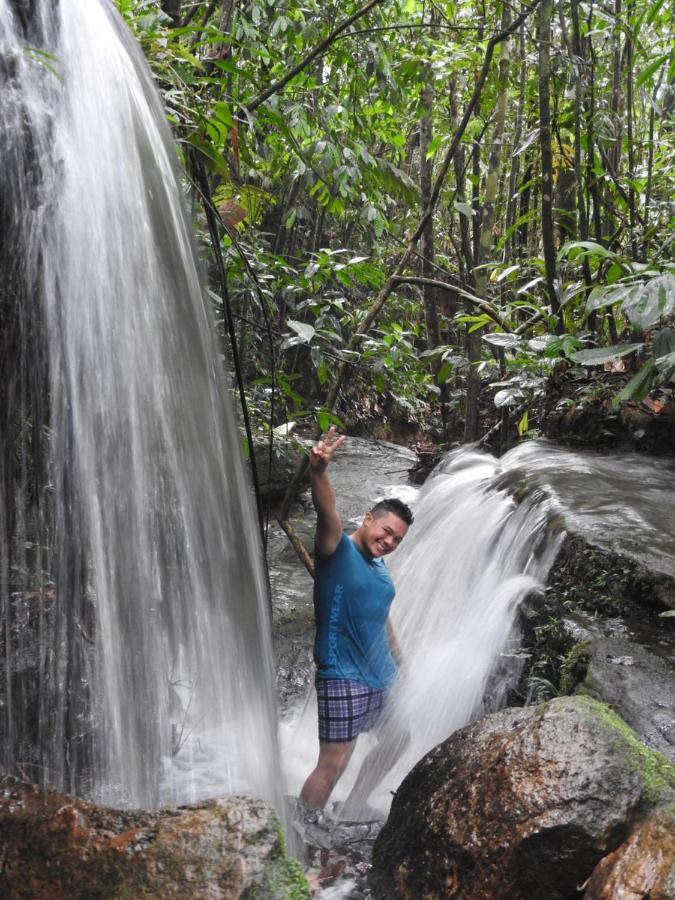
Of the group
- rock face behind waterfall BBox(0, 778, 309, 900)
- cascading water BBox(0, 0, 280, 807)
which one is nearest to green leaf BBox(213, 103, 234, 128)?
cascading water BBox(0, 0, 280, 807)

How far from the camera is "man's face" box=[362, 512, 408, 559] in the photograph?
397 centimetres

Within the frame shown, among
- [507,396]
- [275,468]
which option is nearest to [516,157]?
[507,396]

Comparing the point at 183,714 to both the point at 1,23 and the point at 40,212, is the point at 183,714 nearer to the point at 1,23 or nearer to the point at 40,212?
the point at 40,212

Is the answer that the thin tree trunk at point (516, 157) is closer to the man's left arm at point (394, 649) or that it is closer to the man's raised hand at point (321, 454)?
the man's left arm at point (394, 649)

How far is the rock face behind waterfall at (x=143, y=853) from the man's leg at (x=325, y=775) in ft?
6.42

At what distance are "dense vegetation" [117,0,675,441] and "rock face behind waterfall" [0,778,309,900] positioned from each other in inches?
98.2

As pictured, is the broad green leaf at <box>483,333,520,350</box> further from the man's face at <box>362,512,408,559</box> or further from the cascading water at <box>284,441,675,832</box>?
the man's face at <box>362,512,408,559</box>

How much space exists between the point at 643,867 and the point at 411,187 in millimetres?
4653

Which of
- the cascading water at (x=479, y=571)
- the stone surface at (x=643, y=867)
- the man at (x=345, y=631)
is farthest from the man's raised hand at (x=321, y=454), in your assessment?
the stone surface at (x=643, y=867)

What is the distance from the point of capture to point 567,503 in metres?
5.22

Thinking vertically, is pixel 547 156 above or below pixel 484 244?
above

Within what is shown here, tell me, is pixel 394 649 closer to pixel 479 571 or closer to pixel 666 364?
pixel 479 571

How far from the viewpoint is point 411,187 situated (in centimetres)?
580

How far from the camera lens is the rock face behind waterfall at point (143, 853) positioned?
1913 mm
